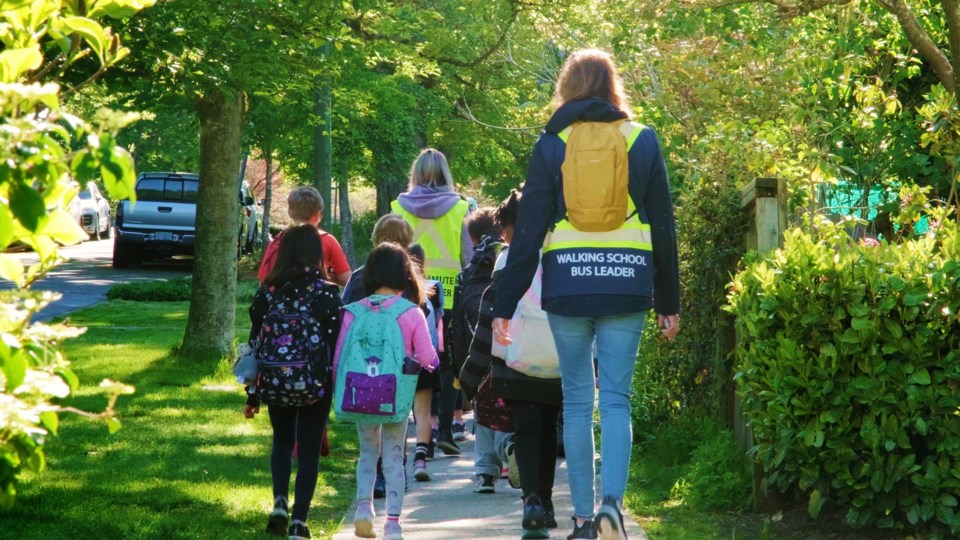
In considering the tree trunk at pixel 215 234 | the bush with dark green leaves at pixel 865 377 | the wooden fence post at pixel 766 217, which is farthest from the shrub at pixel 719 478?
the tree trunk at pixel 215 234

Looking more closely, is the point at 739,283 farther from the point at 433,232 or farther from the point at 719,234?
the point at 433,232

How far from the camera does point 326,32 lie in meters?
10.2

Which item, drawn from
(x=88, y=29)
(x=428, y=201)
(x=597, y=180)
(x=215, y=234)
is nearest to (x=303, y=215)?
(x=428, y=201)

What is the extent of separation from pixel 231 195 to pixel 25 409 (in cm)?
1092

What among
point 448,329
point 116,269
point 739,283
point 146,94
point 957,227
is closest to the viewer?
point 957,227

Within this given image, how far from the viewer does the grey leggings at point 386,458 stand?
622 centimetres

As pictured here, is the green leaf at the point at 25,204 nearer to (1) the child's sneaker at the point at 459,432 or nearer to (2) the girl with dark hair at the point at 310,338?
(2) the girl with dark hair at the point at 310,338

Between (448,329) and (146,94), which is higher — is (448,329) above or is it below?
below

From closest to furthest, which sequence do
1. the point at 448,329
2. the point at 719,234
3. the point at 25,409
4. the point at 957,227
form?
the point at 25,409 → the point at 957,227 → the point at 719,234 → the point at 448,329

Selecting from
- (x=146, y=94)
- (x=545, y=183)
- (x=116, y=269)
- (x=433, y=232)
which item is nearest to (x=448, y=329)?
(x=433, y=232)

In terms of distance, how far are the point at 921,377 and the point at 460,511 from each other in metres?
2.68

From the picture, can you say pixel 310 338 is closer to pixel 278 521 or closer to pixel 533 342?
pixel 278 521

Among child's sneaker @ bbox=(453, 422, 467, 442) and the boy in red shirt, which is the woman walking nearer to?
the boy in red shirt

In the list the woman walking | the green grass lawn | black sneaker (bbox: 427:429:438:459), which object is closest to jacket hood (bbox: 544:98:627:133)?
the woman walking
